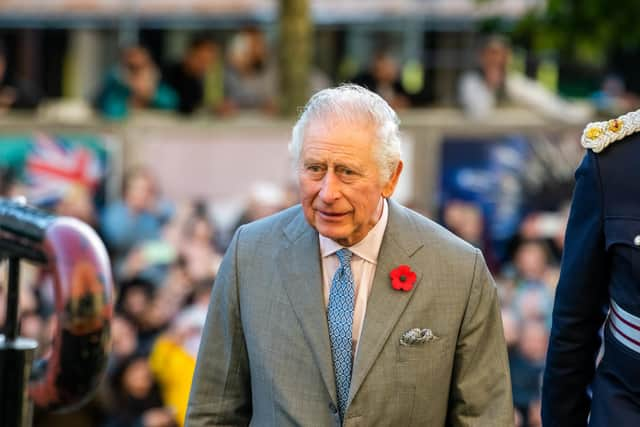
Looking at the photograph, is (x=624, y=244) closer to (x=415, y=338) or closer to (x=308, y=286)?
(x=415, y=338)

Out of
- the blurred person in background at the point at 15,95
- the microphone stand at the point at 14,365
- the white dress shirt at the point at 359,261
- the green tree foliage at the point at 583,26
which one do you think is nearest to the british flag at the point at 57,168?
the blurred person in background at the point at 15,95

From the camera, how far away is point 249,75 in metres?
14.5

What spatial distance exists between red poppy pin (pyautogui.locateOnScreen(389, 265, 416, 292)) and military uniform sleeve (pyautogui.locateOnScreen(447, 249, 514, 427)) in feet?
0.64

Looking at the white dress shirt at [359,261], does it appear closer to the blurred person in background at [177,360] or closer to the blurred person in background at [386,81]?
the blurred person in background at [177,360]

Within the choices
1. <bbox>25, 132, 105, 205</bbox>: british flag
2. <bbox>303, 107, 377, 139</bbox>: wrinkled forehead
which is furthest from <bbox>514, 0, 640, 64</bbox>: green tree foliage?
<bbox>303, 107, 377, 139</bbox>: wrinkled forehead

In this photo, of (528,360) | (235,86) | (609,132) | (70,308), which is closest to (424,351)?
(609,132)

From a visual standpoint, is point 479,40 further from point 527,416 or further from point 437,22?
point 527,416

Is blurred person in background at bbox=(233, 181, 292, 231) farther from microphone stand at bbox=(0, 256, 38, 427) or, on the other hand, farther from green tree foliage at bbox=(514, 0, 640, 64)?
microphone stand at bbox=(0, 256, 38, 427)

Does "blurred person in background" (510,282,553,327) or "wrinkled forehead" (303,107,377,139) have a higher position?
"wrinkled forehead" (303,107,377,139)

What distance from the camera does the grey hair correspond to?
4.79m

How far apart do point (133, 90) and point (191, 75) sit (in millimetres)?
687

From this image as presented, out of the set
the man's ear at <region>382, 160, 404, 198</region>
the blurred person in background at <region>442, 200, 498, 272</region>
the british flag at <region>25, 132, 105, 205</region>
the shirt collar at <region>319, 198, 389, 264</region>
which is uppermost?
the man's ear at <region>382, 160, 404, 198</region>

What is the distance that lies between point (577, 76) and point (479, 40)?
23.0 feet

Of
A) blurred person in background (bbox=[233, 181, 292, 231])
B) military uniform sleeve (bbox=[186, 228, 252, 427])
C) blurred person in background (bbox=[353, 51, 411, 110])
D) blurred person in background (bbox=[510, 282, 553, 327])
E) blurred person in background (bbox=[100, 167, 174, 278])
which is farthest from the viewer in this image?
blurred person in background (bbox=[353, 51, 411, 110])
